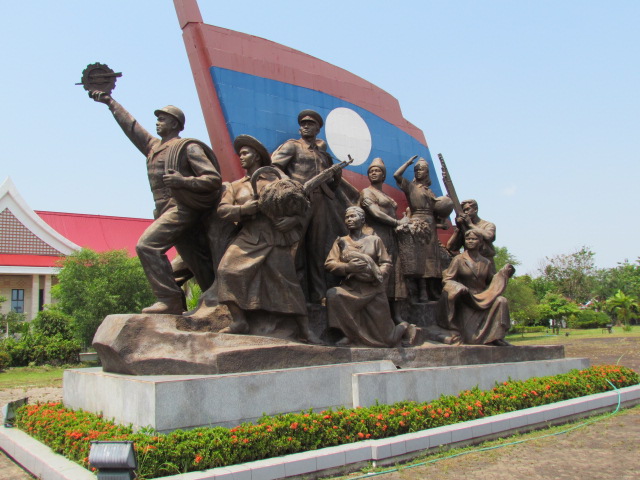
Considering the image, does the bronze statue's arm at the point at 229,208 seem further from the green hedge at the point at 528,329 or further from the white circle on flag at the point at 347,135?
the green hedge at the point at 528,329

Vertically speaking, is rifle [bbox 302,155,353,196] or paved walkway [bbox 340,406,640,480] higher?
rifle [bbox 302,155,353,196]

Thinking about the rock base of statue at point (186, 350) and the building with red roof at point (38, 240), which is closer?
the rock base of statue at point (186, 350)

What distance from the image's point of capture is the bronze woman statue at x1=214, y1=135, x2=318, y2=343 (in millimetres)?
5613

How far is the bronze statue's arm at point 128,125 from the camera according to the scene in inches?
257

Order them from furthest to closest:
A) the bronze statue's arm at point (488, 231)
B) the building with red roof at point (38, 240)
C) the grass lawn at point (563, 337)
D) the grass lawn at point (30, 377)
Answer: the grass lawn at point (563, 337)
the building with red roof at point (38, 240)
the grass lawn at point (30, 377)
the bronze statue's arm at point (488, 231)

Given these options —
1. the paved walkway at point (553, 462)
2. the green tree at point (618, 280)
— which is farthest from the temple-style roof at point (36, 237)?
the green tree at point (618, 280)

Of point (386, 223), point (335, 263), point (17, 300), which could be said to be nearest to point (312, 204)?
point (335, 263)

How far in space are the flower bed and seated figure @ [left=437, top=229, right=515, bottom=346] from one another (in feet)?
2.69

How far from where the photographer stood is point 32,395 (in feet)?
33.4

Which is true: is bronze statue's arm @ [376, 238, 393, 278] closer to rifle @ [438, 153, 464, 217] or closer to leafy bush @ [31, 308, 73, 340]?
rifle @ [438, 153, 464, 217]

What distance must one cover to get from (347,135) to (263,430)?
18.3 ft

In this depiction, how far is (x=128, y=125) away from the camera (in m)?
6.55

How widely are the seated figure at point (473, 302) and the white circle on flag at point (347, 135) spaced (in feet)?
7.63

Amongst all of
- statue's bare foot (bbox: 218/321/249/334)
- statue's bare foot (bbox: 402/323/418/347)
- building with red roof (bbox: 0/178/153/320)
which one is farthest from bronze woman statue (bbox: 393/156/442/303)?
building with red roof (bbox: 0/178/153/320)
